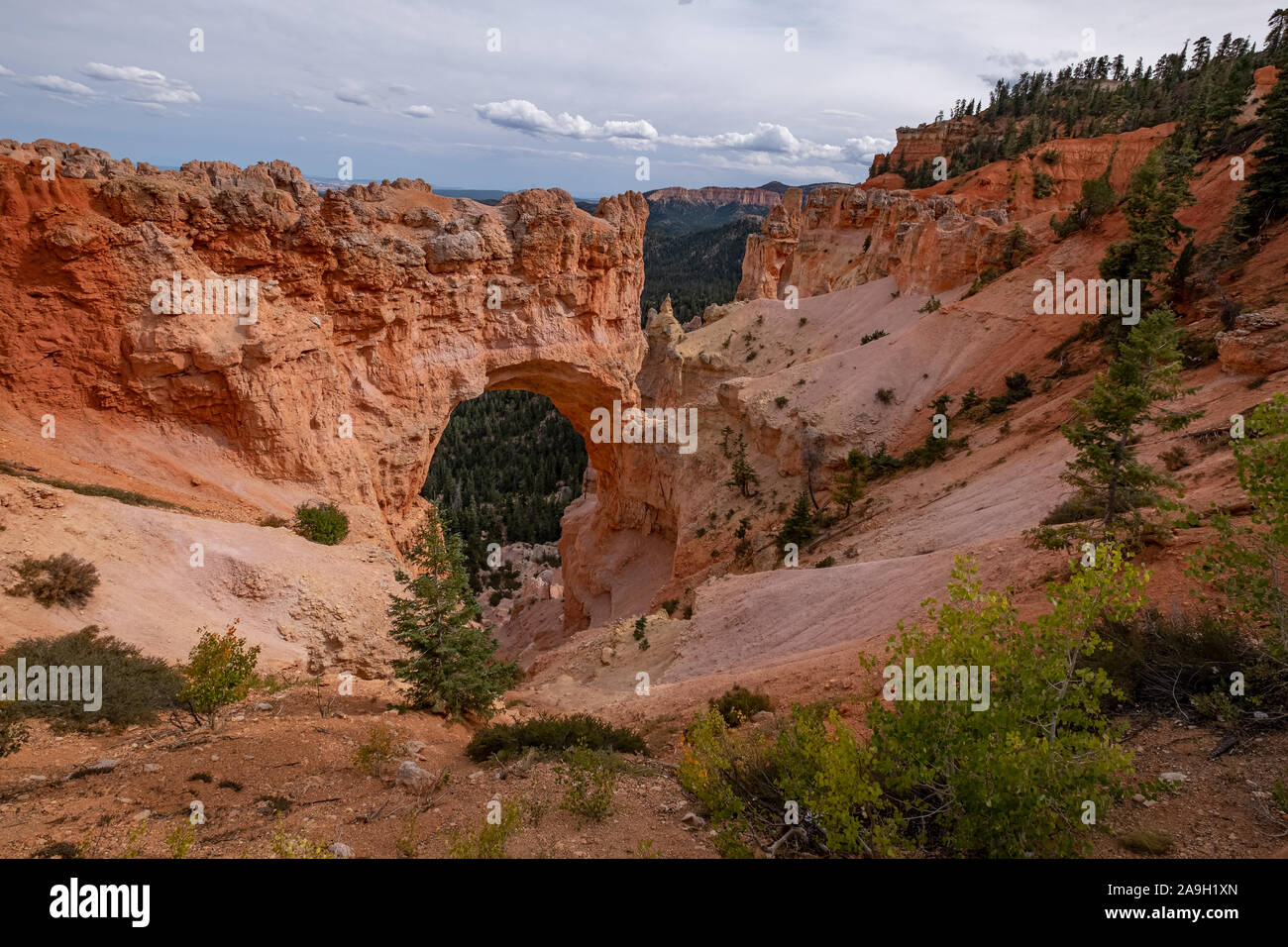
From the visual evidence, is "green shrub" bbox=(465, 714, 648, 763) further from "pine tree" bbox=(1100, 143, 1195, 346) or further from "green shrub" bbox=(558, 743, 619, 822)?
"pine tree" bbox=(1100, 143, 1195, 346)

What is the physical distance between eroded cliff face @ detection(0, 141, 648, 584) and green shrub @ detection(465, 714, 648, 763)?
10.1 m

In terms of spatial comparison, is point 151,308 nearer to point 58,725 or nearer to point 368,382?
point 368,382

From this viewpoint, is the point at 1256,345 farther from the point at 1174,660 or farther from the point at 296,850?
the point at 296,850

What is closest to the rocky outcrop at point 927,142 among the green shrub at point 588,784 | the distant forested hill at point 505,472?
the distant forested hill at point 505,472

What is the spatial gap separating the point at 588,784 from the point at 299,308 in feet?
52.1

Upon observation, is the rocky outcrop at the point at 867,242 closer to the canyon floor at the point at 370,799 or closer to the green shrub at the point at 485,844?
the canyon floor at the point at 370,799

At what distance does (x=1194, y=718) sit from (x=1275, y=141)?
23887 millimetres

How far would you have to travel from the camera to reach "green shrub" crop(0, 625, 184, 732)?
8.30 meters

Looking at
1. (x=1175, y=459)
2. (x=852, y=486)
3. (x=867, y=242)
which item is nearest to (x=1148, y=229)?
(x=1175, y=459)

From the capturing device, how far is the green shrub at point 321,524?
15.4 metres

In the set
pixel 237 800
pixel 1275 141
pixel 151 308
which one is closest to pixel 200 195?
pixel 151 308

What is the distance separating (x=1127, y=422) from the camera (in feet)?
34.0

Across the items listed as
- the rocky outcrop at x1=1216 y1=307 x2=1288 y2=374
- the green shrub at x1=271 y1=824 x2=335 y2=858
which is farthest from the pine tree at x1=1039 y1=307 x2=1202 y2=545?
the green shrub at x1=271 y1=824 x2=335 y2=858

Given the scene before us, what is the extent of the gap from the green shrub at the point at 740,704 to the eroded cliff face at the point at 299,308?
10.9m
